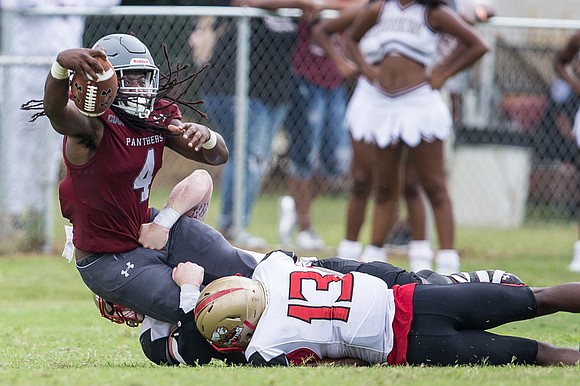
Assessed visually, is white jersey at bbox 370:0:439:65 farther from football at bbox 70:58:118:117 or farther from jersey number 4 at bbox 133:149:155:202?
football at bbox 70:58:118:117

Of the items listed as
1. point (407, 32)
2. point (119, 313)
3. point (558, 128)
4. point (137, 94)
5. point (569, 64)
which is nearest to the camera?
point (137, 94)

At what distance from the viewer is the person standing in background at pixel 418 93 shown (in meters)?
8.74

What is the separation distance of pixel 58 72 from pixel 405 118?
4.35 m

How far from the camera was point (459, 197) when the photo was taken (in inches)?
511

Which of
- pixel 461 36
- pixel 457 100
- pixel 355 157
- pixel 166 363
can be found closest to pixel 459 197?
pixel 457 100

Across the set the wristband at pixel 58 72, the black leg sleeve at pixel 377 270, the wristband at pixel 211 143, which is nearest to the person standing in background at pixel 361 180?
the black leg sleeve at pixel 377 270

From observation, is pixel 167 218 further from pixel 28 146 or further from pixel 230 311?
pixel 28 146

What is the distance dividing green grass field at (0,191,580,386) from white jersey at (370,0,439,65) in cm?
204

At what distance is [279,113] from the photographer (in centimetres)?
1092

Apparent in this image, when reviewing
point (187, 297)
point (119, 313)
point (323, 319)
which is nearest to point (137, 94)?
point (187, 297)

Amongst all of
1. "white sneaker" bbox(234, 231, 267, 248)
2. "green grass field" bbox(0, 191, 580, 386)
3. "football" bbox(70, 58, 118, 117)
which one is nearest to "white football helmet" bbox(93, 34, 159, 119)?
"football" bbox(70, 58, 118, 117)

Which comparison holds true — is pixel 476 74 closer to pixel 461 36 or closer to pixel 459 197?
pixel 459 197

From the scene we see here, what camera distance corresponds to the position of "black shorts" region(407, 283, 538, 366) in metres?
5.16

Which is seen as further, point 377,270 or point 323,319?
point 377,270
